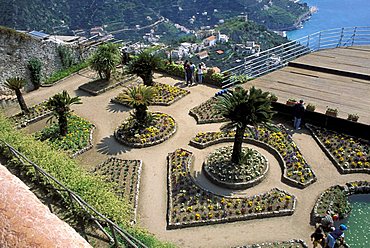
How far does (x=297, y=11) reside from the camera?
8462cm

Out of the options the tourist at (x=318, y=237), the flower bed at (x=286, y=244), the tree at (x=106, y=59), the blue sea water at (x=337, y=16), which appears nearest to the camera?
the tourist at (x=318, y=237)

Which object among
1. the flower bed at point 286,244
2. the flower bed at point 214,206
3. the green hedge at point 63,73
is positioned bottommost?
the flower bed at point 286,244

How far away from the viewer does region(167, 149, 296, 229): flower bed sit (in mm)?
11516

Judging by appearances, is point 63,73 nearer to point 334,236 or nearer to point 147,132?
point 147,132

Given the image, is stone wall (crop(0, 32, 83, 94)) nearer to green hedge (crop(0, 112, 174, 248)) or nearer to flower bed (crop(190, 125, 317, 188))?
flower bed (crop(190, 125, 317, 188))

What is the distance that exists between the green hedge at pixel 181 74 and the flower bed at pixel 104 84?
2.14 metres

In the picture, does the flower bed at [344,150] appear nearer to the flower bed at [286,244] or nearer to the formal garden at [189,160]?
the formal garden at [189,160]

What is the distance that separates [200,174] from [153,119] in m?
4.38

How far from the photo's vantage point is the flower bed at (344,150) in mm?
13422

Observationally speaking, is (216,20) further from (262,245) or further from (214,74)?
(262,245)

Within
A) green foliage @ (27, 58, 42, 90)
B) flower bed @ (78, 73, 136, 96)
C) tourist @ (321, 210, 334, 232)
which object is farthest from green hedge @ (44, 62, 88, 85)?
tourist @ (321, 210, 334, 232)

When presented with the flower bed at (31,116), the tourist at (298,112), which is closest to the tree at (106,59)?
the flower bed at (31,116)

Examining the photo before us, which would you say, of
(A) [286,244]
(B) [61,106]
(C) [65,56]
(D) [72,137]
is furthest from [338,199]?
(C) [65,56]

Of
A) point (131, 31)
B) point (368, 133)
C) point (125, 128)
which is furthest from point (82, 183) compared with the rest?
point (131, 31)
